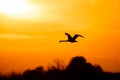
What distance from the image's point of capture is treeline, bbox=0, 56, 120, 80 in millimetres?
70625

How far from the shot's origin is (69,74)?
239ft

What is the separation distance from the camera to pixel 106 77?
72250mm

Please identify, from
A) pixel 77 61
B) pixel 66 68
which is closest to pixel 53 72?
pixel 66 68

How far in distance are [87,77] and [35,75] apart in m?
8.26

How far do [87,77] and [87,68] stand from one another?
792cm

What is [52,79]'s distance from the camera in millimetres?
69875

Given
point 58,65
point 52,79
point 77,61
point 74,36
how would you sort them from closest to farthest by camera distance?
point 74,36
point 52,79
point 58,65
point 77,61

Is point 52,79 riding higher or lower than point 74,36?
lower

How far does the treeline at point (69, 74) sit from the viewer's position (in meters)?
70.6

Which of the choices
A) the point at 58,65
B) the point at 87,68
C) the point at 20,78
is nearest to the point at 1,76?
the point at 20,78

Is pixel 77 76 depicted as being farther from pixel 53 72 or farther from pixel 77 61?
pixel 77 61

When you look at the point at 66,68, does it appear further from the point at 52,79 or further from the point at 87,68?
the point at 52,79

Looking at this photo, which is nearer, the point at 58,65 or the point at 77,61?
the point at 58,65

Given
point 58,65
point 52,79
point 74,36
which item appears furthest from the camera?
point 58,65
